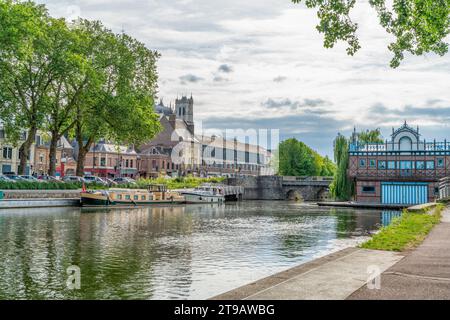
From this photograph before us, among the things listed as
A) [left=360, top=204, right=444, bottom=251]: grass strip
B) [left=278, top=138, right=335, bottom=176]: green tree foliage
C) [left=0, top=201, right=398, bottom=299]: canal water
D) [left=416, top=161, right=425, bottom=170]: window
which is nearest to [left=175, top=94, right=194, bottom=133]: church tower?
[left=278, top=138, right=335, bottom=176]: green tree foliage

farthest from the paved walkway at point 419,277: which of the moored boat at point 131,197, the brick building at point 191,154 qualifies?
the brick building at point 191,154

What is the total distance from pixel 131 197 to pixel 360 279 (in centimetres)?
5063

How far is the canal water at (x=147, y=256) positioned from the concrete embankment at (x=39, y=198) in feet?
48.8

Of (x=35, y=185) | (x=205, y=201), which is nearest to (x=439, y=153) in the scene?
(x=205, y=201)

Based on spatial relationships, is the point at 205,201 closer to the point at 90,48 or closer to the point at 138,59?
the point at 138,59

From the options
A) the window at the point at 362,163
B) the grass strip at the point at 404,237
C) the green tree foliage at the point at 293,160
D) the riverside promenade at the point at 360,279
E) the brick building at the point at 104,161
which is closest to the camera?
the riverside promenade at the point at 360,279

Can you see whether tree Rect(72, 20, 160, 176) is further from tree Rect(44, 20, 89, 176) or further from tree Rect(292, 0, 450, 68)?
tree Rect(292, 0, 450, 68)

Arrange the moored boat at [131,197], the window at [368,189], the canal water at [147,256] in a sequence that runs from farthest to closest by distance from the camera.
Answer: the window at [368,189] → the moored boat at [131,197] → the canal water at [147,256]

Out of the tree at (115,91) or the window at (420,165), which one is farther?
the window at (420,165)

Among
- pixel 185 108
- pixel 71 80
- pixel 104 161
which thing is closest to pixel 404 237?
pixel 71 80

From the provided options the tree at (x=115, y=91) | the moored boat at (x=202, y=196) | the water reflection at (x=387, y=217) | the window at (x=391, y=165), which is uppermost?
the tree at (x=115, y=91)

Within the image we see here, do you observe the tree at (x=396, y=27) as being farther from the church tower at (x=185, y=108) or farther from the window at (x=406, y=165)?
the church tower at (x=185, y=108)

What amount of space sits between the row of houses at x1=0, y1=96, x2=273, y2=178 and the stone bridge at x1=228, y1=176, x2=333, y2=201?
22.1m

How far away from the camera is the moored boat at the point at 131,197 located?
54406 mm
